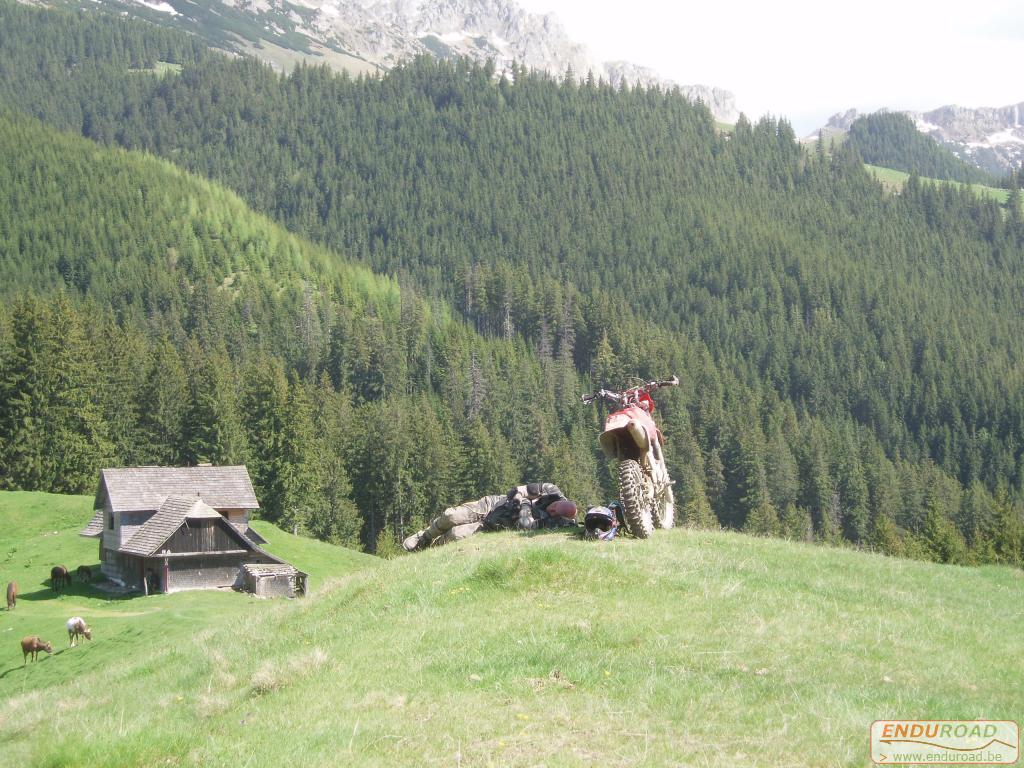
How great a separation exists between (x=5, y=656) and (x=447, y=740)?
34.0m

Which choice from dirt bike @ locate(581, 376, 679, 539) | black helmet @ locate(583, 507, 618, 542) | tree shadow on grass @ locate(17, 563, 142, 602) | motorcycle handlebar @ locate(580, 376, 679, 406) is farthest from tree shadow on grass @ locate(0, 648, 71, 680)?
dirt bike @ locate(581, 376, 679, 539)

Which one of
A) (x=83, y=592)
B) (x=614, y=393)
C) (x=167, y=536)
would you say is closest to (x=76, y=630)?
(x=167, y=536)

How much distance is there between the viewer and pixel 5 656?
3922cm

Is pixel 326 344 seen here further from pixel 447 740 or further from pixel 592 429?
pixel 447 740

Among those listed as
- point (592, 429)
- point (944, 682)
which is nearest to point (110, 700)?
point (944, 682)

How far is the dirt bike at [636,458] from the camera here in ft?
79.7

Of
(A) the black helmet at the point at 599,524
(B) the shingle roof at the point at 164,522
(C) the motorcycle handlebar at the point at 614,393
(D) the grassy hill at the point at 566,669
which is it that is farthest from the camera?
(B) the shingle roof at the point at 164,522

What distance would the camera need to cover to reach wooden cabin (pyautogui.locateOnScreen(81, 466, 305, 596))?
5966cm

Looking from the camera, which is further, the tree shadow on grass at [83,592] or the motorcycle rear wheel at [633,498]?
the tree shadow on grass at [83,592]

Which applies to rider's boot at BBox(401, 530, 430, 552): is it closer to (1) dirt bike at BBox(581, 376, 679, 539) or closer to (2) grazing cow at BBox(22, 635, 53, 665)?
(1) dirt bike at BBox(581, 376, 679, 539)

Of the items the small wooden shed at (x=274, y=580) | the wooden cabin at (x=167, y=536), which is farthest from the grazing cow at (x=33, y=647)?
the small wooden shed at (x=274, y=580)

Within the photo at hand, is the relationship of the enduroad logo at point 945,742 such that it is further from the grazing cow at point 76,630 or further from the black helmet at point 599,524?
the grazing cow at point 76,630

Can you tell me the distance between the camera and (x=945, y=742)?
11.4m

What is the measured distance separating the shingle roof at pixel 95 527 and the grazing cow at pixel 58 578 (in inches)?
296
